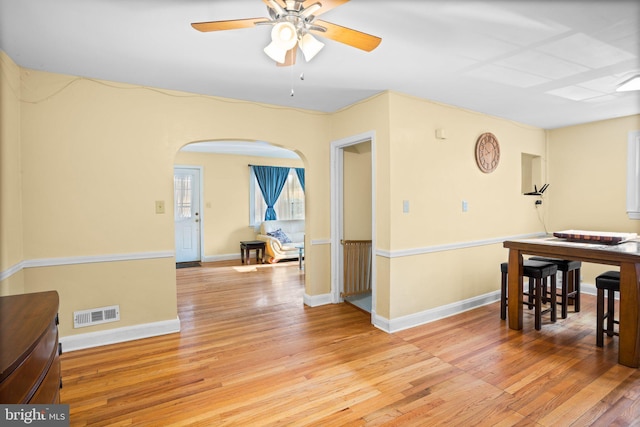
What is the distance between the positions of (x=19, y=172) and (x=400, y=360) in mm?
3510

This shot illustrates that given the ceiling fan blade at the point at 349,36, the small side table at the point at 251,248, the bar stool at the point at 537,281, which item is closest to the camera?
the ceiling fan blade at the point at 349,36

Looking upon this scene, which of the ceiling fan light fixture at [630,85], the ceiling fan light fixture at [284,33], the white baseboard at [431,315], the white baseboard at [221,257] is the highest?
the ceiling fan light fixture at [630,85]

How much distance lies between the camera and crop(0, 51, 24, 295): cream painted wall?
241cm

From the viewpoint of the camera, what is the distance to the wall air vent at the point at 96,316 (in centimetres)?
291

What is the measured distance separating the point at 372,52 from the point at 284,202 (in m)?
6.03

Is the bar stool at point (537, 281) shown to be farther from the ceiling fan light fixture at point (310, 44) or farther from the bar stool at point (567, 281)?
the ceiling fan light fixture at point (310, 44)

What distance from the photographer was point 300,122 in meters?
3.96

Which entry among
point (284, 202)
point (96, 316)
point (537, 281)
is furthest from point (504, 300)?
point (284, 202)

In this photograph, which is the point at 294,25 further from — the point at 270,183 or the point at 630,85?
the point at 270,183

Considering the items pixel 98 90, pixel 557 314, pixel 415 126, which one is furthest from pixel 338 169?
pixel 557 314

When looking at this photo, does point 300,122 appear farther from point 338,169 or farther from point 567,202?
point 567,202

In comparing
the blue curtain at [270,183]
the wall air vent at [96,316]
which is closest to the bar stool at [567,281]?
the wall air vent at [96,316]

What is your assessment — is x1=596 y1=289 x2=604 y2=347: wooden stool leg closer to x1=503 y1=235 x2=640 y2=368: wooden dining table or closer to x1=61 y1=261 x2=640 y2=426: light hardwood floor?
x1=61 y1=261 x2=640 y2=426: light hardwood floor

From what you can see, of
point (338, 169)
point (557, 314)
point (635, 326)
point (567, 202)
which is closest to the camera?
point (635, 326)
